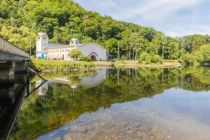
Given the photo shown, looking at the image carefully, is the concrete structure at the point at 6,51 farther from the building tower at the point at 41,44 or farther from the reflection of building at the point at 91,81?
the building tower at the point at 41,44

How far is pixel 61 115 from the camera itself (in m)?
16.5

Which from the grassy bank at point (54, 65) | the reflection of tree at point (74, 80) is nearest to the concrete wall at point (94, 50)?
the grassy bank at point (54, 65)

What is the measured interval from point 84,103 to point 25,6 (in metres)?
127

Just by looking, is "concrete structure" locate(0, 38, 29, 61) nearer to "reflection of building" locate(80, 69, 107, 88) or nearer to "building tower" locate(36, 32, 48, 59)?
"reflection of building" locate(80, 69, 107, 88)

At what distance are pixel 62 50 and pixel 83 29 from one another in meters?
43.4

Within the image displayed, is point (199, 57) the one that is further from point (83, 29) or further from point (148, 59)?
point (83, 29)

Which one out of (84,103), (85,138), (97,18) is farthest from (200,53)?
(85,138)

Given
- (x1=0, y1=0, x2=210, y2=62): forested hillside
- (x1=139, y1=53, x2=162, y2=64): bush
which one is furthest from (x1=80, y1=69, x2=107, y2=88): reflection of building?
(x1=0, y1=0, x2=210, y2=62): forested hillside

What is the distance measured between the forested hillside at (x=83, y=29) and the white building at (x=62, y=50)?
4.16 meters

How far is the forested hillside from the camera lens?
119812 mm

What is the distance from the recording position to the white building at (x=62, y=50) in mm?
93562

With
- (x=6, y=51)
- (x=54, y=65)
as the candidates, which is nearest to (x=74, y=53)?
(x=54, y=65)

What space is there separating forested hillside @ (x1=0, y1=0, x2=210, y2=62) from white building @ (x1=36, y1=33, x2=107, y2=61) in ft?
13.7

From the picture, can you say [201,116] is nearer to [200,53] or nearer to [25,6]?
[200,53]
